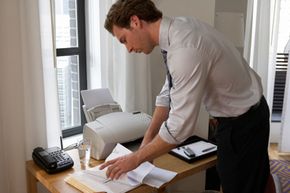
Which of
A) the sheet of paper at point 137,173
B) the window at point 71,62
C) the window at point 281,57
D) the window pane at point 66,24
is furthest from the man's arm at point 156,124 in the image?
the window at point 281,57

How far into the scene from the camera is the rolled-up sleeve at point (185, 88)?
1.18 meters

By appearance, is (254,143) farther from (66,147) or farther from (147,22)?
(66,147)

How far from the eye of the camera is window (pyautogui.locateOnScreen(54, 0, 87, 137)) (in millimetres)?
2154

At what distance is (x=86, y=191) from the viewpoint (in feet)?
4.67

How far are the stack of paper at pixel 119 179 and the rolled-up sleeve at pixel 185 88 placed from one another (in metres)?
0.31

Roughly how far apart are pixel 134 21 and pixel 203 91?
0.36 metres

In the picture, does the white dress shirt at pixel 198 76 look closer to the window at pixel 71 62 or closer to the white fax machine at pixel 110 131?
the white fax machine at pixel 110 131

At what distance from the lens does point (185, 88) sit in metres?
1.20

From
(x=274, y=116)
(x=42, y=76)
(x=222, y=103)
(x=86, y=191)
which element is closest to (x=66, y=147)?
(x=42, y=76)

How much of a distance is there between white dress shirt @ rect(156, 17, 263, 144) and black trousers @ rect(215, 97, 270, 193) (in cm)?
5

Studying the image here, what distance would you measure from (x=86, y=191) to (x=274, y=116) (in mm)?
3064

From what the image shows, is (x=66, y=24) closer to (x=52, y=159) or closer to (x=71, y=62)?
(x=71, y=62)

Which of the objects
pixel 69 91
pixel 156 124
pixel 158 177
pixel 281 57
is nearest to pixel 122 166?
pixel 158 177

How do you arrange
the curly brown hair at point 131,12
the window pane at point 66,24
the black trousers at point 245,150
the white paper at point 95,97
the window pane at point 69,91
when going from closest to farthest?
the curly brown hair at point 131,12
the black trousers at point 245,150
the white paper at point 95,97
the window pane at point 66,24
the window pane at point 69,91
